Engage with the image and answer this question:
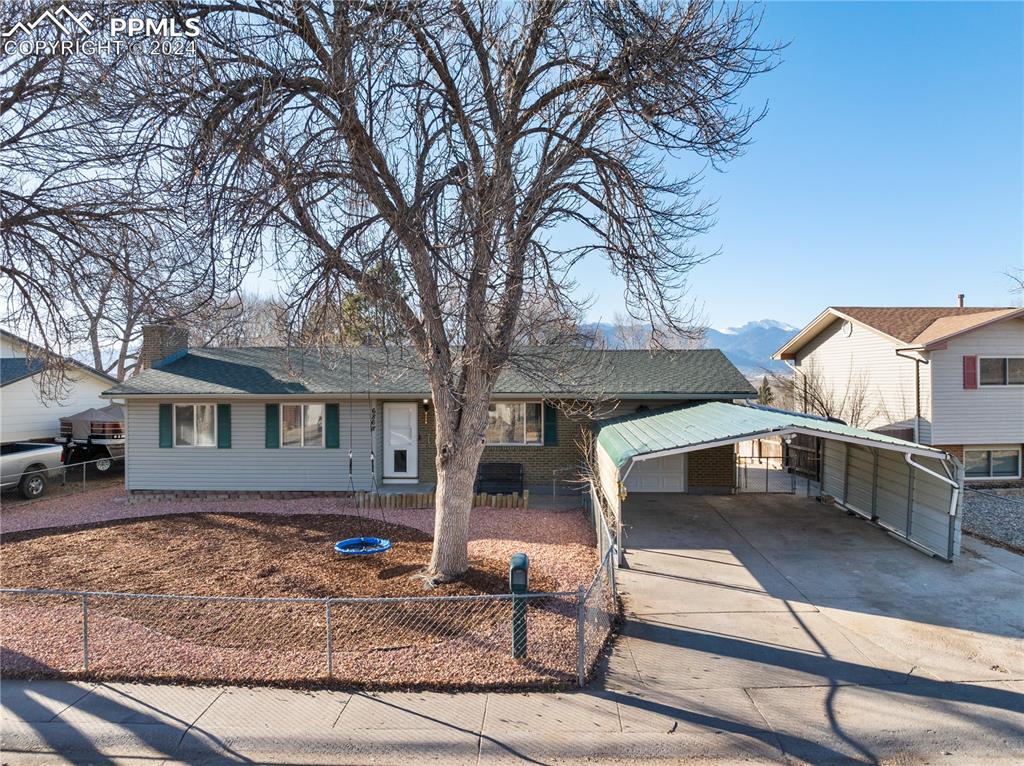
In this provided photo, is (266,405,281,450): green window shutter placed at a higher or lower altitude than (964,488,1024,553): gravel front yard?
higher

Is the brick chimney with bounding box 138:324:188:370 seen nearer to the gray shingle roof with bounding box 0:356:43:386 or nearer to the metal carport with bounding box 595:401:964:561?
the gray shingle roof with bounding box 0:356:43:386

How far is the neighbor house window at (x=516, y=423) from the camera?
14.9 m

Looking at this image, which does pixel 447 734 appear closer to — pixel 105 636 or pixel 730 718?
pixel 730 718

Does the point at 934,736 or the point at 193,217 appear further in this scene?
the point at 193,217

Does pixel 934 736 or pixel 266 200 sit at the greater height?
pixel 266 200

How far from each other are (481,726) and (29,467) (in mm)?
16734

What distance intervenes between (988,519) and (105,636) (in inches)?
641

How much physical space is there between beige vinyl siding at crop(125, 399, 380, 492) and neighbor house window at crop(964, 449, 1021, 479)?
16906 millimetres

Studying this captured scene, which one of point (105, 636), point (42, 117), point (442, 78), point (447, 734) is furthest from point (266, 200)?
point (447, 734)

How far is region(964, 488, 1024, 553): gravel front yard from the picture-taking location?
1093cm

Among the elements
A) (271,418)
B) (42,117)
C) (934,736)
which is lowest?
(934,736)

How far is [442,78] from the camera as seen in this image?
7980mm

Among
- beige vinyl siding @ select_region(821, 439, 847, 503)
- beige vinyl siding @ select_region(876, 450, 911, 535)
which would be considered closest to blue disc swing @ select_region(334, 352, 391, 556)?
beige vinyl siding @ select_region(876, 450, 911, 535)

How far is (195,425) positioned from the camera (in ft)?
48.8
